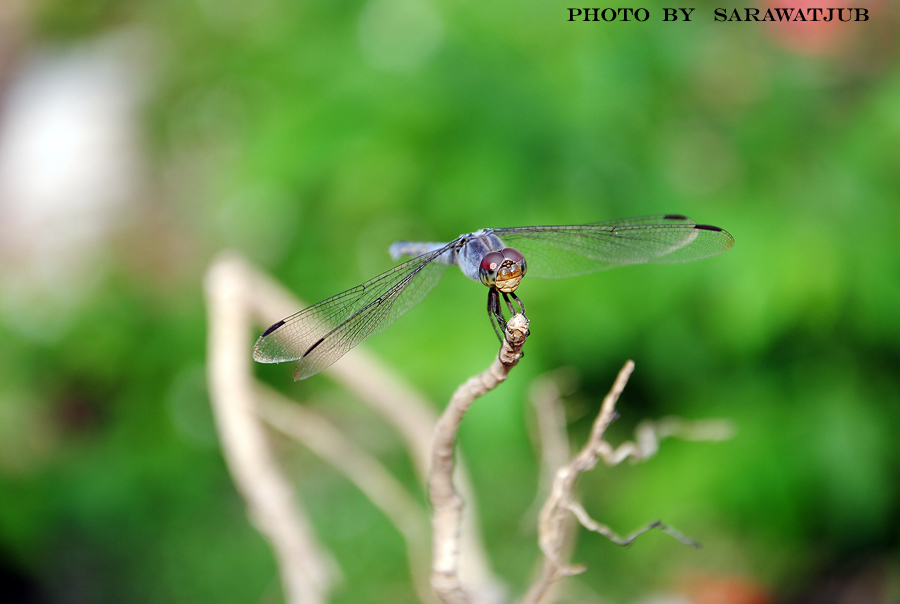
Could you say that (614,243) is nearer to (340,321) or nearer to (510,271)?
(510,271)

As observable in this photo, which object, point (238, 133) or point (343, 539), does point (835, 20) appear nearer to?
point (238, 133)

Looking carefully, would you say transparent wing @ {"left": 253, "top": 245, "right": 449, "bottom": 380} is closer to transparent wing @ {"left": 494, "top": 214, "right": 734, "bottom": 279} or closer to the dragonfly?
the dragonfly

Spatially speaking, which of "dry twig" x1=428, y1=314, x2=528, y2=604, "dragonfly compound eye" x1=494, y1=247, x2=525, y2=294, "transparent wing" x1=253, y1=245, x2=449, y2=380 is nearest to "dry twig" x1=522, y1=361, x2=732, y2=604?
"dry twig" x1=428, y1=314, x2=528, y2=604

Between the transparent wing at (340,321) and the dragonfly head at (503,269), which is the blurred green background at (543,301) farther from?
the dragonfly head at (503,269)

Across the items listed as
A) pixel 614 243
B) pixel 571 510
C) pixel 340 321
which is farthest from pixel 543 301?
pixel 571 510

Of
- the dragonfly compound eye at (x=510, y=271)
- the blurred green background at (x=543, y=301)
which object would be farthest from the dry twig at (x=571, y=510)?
the blurred green background at (x=543, y=301)

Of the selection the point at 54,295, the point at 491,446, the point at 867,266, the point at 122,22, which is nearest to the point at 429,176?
the point at 491,446
